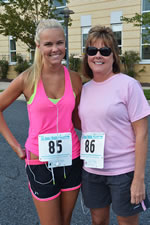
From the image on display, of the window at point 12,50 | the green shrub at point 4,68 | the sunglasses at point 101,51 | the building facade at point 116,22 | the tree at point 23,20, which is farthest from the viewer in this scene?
the window at point 12,50

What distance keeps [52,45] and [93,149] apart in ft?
2.75

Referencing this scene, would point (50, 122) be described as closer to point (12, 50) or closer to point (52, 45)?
point (52, 45)

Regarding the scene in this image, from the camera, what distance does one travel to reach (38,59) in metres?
2.10

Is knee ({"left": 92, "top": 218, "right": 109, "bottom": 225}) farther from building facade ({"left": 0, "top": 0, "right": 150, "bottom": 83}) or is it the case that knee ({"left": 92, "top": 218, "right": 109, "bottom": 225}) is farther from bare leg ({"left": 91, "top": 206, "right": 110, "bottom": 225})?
building facade ({"left": 0, "top": 0, "right": 150, "bottom": 83})

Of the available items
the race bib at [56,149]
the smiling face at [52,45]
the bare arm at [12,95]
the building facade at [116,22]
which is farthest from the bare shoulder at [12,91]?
the building facade at [116,22]

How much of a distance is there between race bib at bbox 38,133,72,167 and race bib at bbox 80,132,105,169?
0.12 m

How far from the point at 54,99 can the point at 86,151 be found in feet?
1.56

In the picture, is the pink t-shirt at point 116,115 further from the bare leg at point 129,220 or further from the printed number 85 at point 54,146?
the bare leg at point 129,220

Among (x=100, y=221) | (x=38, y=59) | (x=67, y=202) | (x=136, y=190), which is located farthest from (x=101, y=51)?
(x=100, y=221)

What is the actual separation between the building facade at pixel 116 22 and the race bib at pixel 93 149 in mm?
15078

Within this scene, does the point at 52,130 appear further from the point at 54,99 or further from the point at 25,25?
the point at 25,25


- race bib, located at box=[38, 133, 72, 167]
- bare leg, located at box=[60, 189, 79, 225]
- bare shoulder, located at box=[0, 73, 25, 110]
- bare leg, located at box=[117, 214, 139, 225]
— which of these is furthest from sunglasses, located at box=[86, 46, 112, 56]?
bare leg, located at box=[117, 214, 139, 225]

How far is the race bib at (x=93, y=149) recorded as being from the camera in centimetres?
202

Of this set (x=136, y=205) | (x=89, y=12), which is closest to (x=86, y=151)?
(x=136, y=205)
